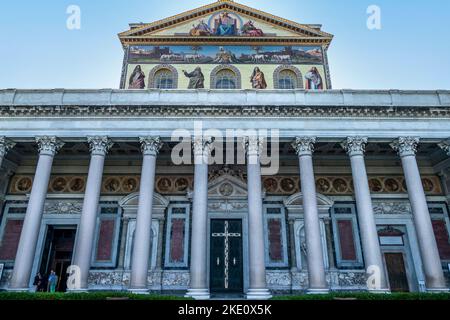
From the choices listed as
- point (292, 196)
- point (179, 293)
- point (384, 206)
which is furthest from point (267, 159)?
point (179, 293)

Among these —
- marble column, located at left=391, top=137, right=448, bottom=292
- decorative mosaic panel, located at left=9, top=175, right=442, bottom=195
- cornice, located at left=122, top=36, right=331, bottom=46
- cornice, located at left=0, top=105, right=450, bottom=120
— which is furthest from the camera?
cornice, located at left=122, top=36, right=331, bottom=46

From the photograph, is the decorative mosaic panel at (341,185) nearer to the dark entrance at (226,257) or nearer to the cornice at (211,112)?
the dark entrance at (226,257)

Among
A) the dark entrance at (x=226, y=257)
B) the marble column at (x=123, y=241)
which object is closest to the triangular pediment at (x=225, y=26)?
the marble column at (x=123, y=241)

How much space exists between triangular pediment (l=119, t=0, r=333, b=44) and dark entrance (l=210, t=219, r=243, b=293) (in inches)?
527

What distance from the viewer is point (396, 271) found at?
62.1ft

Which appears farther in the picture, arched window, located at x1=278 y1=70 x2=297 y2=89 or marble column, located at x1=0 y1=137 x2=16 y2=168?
arched window, located at x1=278 y1=70 x2=297 y2=89

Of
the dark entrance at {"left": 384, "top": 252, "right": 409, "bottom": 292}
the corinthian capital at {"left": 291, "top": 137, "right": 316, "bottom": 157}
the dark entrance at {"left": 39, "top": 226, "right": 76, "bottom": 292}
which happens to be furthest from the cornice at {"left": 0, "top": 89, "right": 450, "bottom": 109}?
the dark entrance at {"left": 384, "top": 252, "right": 409, "bottom": 292}

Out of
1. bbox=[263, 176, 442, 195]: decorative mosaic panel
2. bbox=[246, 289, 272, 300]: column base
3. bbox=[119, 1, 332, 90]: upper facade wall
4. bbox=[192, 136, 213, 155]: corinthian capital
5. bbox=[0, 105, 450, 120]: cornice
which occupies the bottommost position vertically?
bbox=[246, 289, 272, 300]: column base

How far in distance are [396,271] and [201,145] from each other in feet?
44.1

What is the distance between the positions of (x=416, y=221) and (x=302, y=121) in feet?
24.0

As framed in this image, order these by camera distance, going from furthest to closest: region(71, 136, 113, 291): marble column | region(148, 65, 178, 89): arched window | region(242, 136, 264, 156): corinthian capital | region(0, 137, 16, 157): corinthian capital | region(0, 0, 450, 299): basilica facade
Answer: region(148, 65, 178, 89): arched window → region(0, 137, 16, 157): corinthian capital → region(242, 136, 264, 156): corinthian capital → region(0, 0, 450, 299): basilica facade → region(71, 136, 113, 291): marble column

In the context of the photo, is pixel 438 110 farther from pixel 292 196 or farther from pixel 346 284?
pixel 346 284

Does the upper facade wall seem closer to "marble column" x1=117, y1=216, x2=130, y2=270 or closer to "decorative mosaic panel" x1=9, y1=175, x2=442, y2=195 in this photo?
"decorative mosaic panel" x1=9, y1=175, x2=442, y2=195

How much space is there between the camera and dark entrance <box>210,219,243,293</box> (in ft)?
59.2
